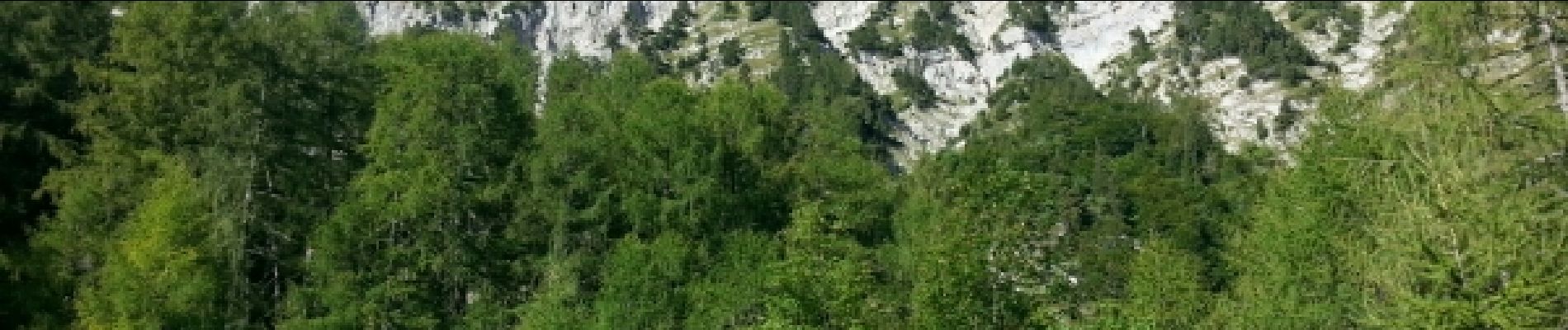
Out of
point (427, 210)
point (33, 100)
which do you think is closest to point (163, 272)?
point (427, 210)

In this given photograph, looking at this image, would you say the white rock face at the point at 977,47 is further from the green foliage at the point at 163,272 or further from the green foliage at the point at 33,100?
the green foliage at the point at 163,272

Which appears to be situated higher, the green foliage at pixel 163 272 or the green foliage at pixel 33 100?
the green foliage at pixel 33 100

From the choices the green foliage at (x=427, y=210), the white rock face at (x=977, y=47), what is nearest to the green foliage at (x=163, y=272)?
the green foliage at (x=427, y=210)

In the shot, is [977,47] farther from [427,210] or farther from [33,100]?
[427,210]

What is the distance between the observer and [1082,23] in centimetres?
17462

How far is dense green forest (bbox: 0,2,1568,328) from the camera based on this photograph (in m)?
26.9

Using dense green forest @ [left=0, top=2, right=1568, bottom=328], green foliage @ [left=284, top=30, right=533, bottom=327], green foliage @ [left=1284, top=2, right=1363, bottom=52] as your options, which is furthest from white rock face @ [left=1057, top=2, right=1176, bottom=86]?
green foliage @ [left=284, top=30, right=533, bottom=327]

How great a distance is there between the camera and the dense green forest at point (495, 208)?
26.9 m

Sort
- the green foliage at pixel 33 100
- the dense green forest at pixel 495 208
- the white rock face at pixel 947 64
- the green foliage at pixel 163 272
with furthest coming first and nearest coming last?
1. the white rock face at pixel 947 64
2. the green foliage at pixel 33 100
3. the green foliage at pixel 163 272
4. the dense green forest at pixel 495 208

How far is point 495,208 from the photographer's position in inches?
1528

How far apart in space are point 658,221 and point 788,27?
122 m

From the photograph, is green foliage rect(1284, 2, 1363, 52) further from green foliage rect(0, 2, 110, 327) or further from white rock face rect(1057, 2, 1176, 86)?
green foliage rect(0, 2, 110, 327)

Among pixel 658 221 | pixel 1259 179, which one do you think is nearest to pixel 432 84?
pixel 658 221

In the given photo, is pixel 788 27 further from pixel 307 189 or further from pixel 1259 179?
pixel 307 189
